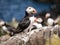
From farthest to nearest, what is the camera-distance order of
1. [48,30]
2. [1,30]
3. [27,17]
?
[1,30], [27,17], [48,30]

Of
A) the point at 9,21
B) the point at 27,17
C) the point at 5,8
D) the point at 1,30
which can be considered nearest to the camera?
the point at 27,17

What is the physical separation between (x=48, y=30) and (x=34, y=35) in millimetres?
489

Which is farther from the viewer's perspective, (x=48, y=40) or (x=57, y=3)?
(x=57, y=3)

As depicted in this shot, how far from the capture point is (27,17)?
8.55 m

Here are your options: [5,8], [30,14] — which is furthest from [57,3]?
[30,14]

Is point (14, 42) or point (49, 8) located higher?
point (14, 42)

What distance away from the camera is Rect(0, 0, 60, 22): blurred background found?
16.8 meters

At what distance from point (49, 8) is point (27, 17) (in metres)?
9.24

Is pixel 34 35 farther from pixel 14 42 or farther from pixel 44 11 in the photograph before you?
pixel 44 11

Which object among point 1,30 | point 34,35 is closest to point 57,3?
point 1,30

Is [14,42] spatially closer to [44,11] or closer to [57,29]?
[57,29]

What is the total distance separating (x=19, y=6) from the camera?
57.3 feet

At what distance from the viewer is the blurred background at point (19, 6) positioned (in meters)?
16.8

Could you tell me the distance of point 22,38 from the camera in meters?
7.60
